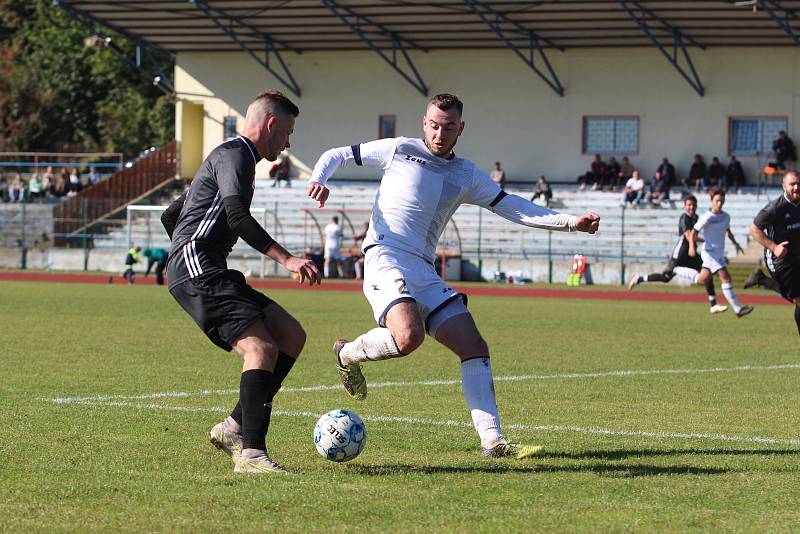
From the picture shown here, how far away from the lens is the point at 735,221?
38750 mm

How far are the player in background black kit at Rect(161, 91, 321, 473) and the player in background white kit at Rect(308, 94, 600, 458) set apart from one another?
55cm

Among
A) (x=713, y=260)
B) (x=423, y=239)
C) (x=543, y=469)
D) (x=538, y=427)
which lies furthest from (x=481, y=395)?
(x=713, y=260)

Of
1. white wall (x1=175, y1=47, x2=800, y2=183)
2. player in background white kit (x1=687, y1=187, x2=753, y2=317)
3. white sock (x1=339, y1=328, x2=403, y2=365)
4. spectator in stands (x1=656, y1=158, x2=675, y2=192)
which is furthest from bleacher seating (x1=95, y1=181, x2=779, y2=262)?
white sock (x1=339, y1=328, x2=403, y2=365)

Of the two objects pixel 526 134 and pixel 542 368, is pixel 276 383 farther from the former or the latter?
pixel 526 134

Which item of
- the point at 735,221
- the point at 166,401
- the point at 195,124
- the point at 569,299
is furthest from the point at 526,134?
the point at 166,401

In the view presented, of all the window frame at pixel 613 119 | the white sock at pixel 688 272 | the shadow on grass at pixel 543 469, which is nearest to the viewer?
the shadow on grass at pixel 543 469

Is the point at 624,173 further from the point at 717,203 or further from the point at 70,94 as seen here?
the point at 70,94

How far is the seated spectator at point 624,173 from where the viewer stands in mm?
42844

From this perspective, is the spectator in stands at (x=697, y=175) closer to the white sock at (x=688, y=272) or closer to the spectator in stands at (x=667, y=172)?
the spectator in stands at (x=667, y=172)

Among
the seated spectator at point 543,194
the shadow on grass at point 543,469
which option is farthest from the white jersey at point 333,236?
the shadow on grass at point 543,469

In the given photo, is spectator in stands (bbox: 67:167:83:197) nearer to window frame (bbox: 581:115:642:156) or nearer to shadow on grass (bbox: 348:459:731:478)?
window frame (bbox: 581:115:642:156)

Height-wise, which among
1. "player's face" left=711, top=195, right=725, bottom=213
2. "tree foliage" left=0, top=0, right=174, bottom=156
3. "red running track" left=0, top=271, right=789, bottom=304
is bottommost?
"red running track" left=0, top=271, right=789, bottom=304

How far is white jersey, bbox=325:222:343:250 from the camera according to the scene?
37812 millimetres

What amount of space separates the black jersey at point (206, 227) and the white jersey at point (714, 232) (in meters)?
16.0
